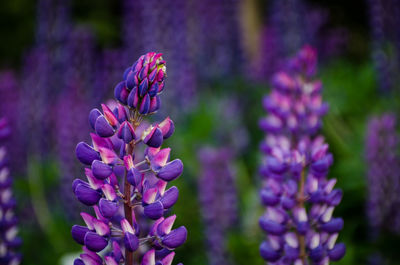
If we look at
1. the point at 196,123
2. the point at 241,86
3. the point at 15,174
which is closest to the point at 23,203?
the point at 15,174

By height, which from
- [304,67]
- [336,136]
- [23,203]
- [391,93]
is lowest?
[23,203]

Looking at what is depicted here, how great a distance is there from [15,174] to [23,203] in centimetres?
25

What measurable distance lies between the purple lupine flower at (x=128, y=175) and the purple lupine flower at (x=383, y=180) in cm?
143

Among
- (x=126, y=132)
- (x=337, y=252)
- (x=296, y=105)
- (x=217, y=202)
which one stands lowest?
(x=217, y=202)

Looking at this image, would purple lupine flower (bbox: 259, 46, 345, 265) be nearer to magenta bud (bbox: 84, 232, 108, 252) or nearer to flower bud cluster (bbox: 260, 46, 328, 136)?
flower bud cluster (bbox: 260, 46, 328, 136)

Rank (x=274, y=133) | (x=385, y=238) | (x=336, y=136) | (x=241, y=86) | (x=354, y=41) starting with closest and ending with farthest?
(x=274, y=133)
(x=385, y=238)
(x=336, y=136)
(x=241, y=86)
(x=354, y=41)

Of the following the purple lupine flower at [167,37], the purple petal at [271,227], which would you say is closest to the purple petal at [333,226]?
the purple petal at [271,227]

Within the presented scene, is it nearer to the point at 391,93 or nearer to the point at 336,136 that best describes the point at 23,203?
the point at 336,136

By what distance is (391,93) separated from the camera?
3.30 m

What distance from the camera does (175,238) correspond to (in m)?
1.10

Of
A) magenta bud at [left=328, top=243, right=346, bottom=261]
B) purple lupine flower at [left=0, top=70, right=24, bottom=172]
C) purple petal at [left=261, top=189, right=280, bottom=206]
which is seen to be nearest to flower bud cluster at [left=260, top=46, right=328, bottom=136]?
purple petal at [left=261, top=189, right=280, bottom=206]

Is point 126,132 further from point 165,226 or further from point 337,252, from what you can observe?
point 337,252

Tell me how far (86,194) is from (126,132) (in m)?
0.16

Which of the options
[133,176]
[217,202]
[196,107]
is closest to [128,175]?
[133,176]
